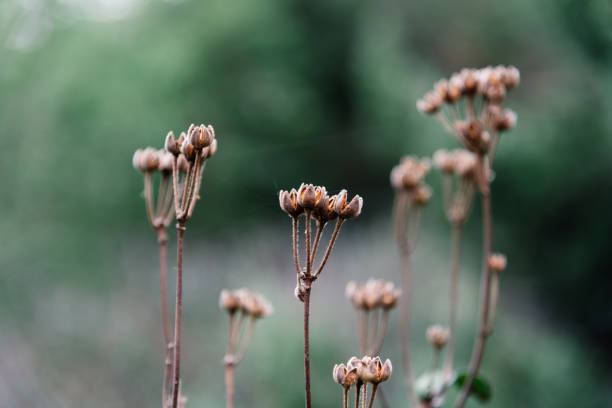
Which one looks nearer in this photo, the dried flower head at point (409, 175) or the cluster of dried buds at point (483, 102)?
the cluster of dried buds at point (483, 102)

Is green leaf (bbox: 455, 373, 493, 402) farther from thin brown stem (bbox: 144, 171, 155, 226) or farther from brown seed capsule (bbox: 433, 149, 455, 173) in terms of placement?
thin brown stem (bbox: 144, 171, 155, 226)

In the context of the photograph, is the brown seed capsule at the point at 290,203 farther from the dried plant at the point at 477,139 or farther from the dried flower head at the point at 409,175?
the dried flower head at the point at 409,175

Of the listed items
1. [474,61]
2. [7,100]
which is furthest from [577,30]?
[7,100]

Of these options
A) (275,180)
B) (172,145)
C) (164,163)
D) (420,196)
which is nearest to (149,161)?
(164,163)

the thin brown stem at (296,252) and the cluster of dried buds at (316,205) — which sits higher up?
the cluster of dried buds at (316,205)

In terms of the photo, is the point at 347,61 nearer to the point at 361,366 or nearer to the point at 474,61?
the point at 474,61

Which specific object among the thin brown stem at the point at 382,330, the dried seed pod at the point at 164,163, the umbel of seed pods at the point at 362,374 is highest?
the dried seed pod at the point at 164,163

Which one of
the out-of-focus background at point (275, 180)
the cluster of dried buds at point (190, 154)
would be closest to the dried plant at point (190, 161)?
the cluster of dried buds at point (190, 154)
